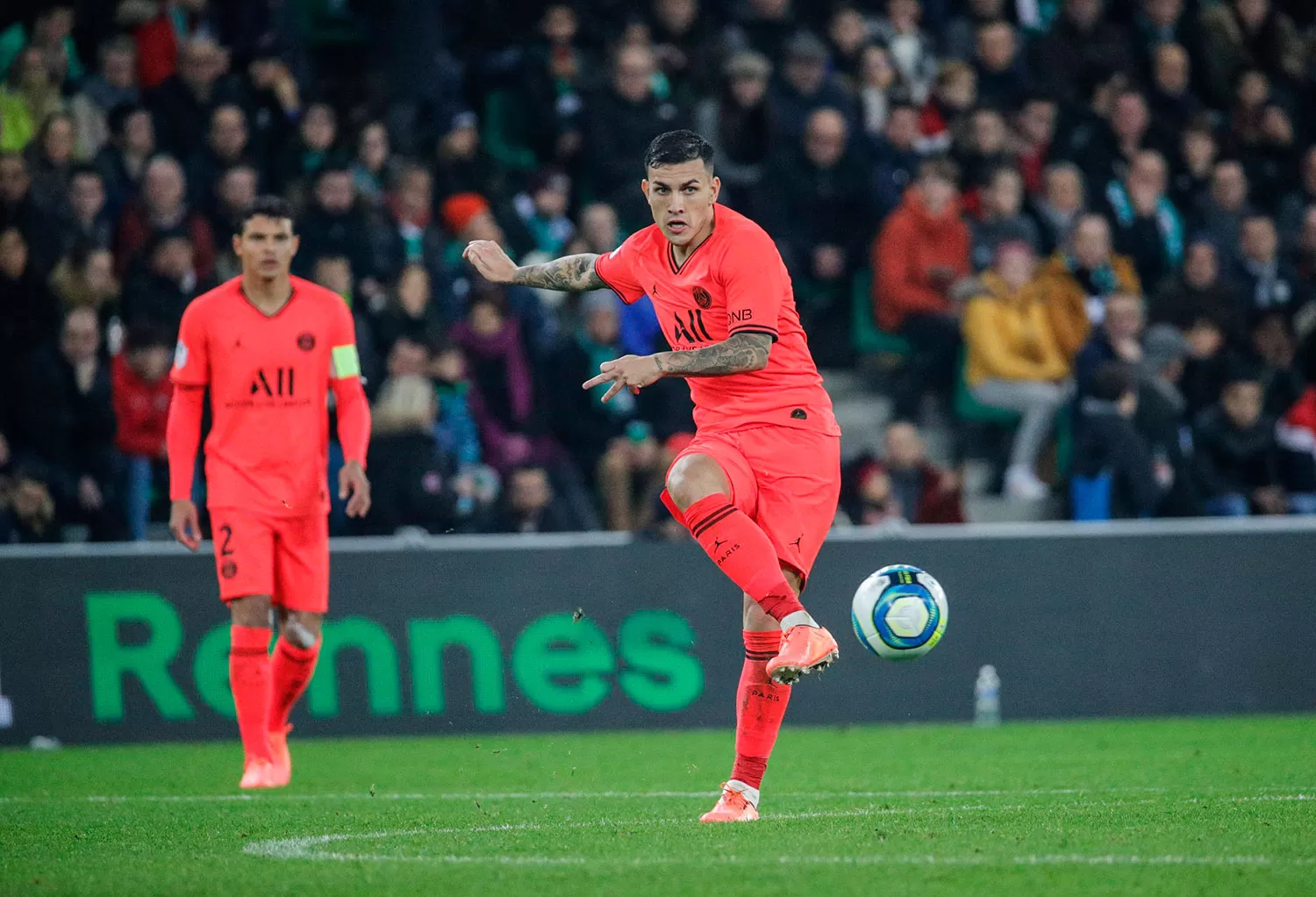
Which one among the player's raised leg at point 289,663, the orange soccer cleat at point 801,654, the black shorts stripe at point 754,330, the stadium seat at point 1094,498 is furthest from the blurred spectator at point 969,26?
the orange soccer cleat at point 801,654

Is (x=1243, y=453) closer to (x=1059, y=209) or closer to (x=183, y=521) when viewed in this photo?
(x=1059, y=209)

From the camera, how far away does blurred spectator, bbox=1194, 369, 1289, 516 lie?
45.4 feet

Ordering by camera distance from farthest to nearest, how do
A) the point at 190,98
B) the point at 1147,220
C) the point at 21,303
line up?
the point at 1147,220, the point at 190,98, the point at 21,303

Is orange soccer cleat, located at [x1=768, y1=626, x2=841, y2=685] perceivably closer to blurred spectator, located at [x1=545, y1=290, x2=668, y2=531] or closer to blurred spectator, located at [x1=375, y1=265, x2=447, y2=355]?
blurred spectator, located at [x1=545, y1=290, x2=668, y2=531]

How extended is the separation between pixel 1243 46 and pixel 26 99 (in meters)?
10.2

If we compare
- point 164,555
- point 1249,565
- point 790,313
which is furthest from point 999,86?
point 790,313

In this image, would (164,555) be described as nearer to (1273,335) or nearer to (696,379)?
(696,379)

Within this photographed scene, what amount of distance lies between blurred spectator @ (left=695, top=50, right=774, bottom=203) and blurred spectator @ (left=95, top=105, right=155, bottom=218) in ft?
13.4

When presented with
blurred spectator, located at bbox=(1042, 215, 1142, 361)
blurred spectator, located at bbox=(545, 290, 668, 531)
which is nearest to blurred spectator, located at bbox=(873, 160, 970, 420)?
blurred spectator, located at bbox=(1042, 215, 1142, 361)

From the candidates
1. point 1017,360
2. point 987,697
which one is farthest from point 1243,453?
point 987,697

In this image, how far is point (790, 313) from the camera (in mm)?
7109

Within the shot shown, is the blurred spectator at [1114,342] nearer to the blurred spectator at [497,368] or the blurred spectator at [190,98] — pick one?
the blurred spectator at [497,368]

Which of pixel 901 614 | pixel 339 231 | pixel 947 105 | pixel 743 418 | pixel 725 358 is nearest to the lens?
pixel 725 358

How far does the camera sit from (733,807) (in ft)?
22.4
